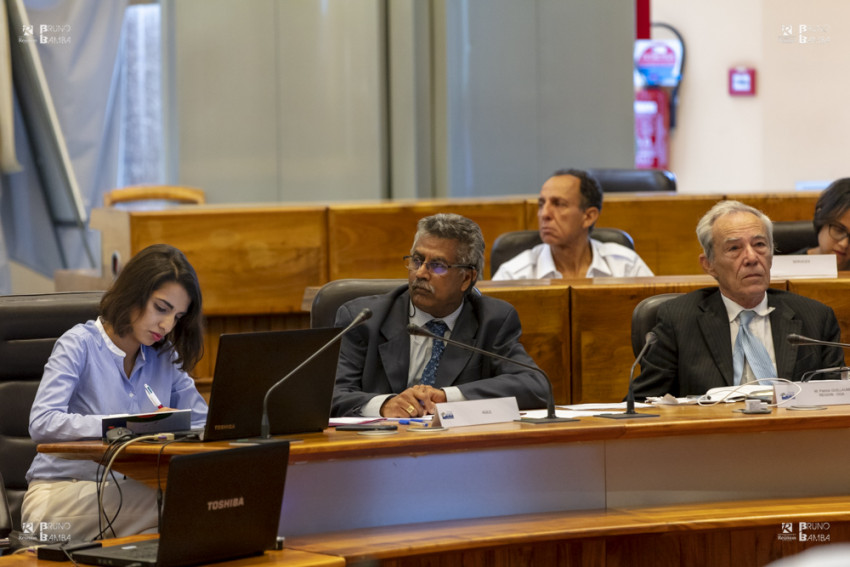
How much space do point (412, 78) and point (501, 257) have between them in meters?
2.29

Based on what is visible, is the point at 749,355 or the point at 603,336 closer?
the point at 749,355

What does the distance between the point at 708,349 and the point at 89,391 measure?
5.42 ft

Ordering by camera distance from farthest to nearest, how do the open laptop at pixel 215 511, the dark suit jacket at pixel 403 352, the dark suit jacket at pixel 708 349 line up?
the dark suit jacket at pixel 708 349 < the dark suit jacket at pixel 403 352 < the open laptop at pixel 215 511

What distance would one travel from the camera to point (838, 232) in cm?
415

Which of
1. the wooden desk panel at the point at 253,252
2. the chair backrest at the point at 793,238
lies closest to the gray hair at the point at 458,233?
the chair backrest at the point at 793,238

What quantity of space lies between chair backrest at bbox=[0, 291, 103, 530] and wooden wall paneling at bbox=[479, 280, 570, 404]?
1.44 meters

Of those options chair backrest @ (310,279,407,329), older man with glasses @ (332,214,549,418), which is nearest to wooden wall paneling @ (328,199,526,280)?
chair backrest @ (310,279,407,329)

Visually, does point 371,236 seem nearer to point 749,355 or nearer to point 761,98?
point 749,355

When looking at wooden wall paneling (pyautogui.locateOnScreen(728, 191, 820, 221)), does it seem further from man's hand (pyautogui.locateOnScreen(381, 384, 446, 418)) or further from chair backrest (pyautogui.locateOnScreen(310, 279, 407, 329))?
man's hand (pyautogui.locateOnScreen(381, 384, 446, 418))

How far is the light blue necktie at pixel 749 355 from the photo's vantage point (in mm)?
3129

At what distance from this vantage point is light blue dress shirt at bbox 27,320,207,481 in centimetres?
242

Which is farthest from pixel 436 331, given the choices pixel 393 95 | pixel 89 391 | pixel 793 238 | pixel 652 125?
pixel 652 125

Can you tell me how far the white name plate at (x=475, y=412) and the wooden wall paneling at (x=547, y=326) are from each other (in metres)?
1.24

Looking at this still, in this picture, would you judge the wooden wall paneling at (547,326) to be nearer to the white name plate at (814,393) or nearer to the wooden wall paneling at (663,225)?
the white name plate at (814,393)
